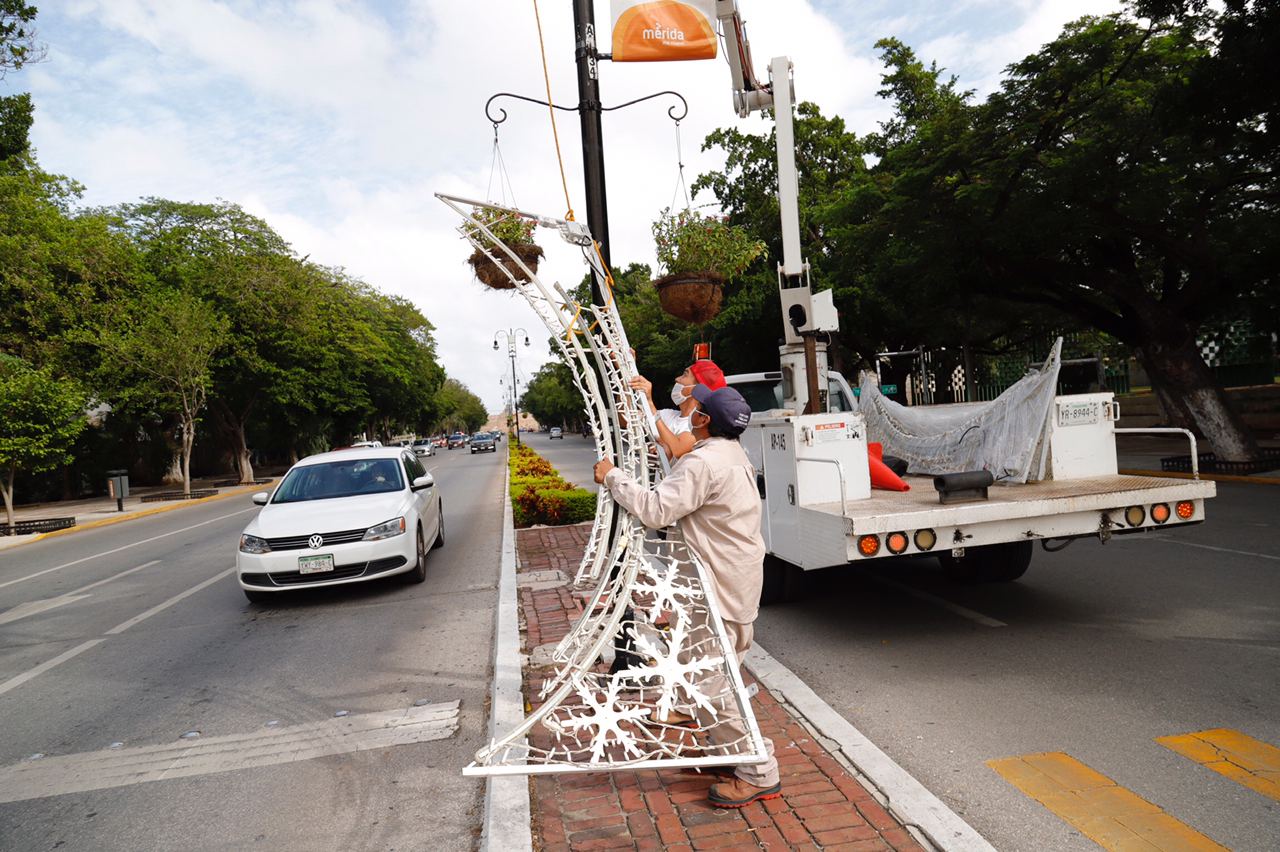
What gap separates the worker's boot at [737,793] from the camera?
342cm

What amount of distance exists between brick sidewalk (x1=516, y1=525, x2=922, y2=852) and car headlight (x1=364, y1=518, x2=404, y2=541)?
4.74 metres

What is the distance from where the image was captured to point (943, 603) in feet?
22.0

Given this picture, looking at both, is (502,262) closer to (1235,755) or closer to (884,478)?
(884,478)

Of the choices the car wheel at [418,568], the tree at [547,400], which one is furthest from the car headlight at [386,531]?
the tree at [547,400]

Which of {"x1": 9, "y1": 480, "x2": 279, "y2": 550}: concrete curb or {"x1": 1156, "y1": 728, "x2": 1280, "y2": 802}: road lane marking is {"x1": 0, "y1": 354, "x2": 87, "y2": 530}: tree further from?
{"x1": 1156, "y1": 728, "x2": 1280, "y2": 802}: road lane marking

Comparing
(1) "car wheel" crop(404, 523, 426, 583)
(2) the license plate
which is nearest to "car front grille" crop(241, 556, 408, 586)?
(1) "car wheel" crop(404, 523, 426, 583)

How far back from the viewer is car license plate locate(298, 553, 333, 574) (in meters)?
7.88

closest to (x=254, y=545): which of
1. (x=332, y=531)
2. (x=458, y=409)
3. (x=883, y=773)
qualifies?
(x=332, y=531)

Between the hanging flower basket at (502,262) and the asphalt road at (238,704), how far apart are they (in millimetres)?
2613

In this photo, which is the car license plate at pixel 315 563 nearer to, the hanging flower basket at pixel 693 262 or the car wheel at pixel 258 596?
the car wheel at pixel 258 596

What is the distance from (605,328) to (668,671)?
5.45 feet

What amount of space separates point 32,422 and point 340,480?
14001mm

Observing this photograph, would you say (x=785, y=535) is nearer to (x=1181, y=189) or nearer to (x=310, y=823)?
(x=310, y=823)

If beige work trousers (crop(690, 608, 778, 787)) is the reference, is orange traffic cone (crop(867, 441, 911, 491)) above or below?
above
